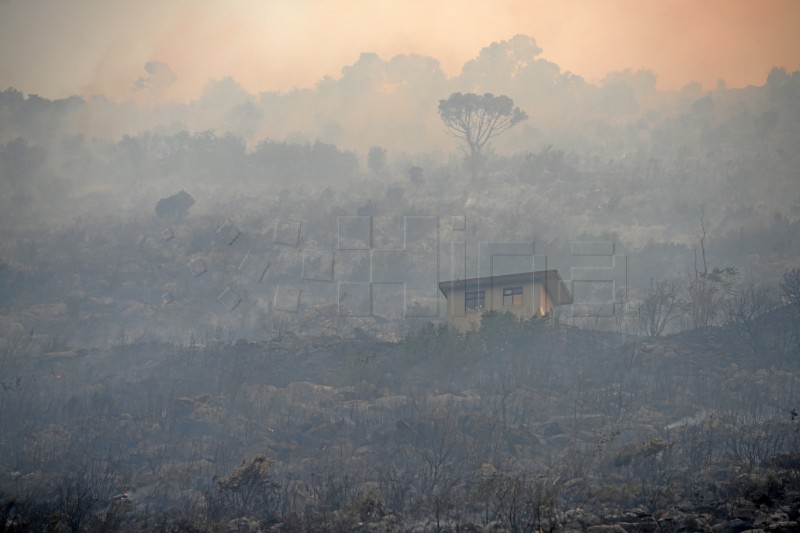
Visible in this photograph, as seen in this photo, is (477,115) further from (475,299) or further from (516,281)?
(516,281)

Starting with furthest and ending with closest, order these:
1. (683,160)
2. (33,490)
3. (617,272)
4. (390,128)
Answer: (390,128) < (683,160) < (617,272) < (33,490)

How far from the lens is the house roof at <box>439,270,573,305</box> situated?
4388 centimetres

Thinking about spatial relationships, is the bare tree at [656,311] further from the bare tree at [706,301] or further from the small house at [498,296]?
the small house at [498,296]

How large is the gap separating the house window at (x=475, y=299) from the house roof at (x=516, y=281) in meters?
0.29

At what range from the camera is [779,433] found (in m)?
29.3

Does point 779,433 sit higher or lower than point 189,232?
lower

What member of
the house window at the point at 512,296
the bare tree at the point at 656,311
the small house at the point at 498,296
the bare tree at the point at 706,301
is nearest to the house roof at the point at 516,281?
the small house at the point at 498,296

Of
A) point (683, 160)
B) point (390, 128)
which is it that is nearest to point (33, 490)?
point (683, 160)

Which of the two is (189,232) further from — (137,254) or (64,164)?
(64,164)

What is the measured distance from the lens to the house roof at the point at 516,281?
4388 centimetres

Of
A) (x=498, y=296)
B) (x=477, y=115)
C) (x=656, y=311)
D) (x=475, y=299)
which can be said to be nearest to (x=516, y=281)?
(x=498, y=296)

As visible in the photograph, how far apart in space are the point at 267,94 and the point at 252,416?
368 feet

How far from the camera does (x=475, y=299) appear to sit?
44.7 metres

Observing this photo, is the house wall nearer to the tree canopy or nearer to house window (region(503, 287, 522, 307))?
house window (region(503, 287, 522, 307))
